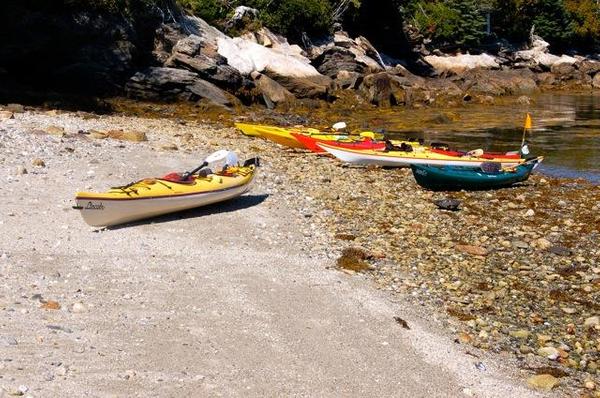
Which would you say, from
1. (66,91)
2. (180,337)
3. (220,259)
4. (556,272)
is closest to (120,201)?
(220,259)

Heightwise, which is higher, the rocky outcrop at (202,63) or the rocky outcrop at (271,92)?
the rocky outcrop at (202,63)

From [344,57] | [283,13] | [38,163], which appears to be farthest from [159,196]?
[344,57]

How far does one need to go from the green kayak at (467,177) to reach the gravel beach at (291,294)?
93cm

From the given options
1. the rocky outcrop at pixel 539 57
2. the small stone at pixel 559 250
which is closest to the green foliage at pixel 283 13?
the rocky outcrop at pixel 539 57

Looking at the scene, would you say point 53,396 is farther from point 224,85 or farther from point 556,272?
point 224,85

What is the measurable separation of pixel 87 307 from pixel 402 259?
6.15 meters

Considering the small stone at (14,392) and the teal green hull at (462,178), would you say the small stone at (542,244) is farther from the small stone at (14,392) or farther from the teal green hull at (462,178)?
the small stone at (14,392)

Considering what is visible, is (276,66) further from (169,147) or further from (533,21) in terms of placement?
(533,21)

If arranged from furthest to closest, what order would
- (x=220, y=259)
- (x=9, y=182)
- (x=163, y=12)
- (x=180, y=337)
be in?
(x=163, y=12) → (x=9, y=182) → (x=220, y=259) → (x=180, y=337)

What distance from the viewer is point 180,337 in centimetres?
834

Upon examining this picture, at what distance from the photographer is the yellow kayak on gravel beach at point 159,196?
12.3m

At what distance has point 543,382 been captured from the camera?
26.8 feet

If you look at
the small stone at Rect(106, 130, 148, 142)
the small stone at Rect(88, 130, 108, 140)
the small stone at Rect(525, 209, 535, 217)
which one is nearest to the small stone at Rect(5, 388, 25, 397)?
the small stone at Rect(525, 209, 535, 217)

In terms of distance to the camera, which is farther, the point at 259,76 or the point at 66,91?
the point at 259,76
